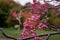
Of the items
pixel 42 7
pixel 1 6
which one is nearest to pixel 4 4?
pixel 1 6

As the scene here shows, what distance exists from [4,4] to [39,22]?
15108 millimetres

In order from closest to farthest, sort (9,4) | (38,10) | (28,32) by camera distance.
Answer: (28,32)
(38,10)
(9,4)

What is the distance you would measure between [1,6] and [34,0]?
1491 centimetres

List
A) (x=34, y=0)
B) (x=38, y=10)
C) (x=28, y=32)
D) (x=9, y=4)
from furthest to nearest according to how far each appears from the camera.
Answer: (x=9, y=4)
(x=38, y=10)
(x=34, y=0)
(x=28, y=32)

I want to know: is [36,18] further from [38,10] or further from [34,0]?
[38,10]

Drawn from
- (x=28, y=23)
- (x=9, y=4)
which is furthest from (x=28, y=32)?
(x=9, y=4)

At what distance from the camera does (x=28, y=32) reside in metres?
2.67

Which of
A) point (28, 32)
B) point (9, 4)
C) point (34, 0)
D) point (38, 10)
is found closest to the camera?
point (28, 32)

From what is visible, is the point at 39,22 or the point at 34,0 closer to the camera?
the point at 39,22

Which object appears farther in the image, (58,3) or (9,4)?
(9,4)

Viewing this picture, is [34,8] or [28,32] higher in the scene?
[34,8]

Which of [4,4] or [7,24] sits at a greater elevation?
[4,4]

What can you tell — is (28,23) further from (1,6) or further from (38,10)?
(1,6)

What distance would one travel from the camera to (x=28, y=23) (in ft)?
8.77
